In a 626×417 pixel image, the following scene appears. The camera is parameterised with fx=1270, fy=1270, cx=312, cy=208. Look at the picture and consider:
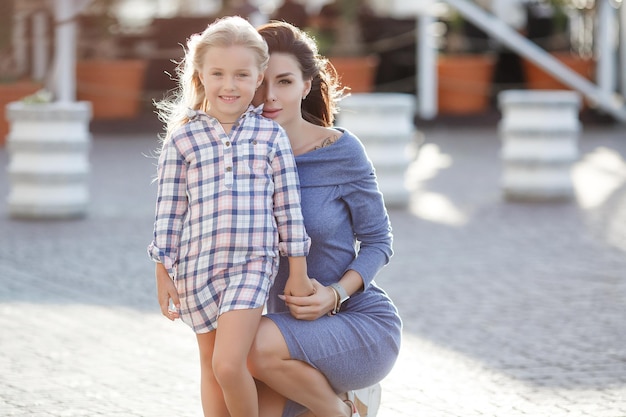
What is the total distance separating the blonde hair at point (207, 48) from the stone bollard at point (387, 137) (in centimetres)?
632

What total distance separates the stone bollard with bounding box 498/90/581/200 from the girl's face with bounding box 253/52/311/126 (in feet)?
22.4

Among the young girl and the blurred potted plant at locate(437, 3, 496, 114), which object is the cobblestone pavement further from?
the blurred potted plant at locate(437, 3, 496, 114)

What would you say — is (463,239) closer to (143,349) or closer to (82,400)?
(143,349)

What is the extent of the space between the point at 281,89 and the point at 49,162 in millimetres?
6046

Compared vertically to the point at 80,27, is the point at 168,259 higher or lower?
higher

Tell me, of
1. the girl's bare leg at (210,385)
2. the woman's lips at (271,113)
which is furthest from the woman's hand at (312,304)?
the woman's lips at (271,113)

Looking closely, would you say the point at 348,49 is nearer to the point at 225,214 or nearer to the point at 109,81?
the point at 109,81

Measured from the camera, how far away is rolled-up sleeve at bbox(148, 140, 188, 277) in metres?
3.71

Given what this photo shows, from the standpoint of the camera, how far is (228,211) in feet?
11.9

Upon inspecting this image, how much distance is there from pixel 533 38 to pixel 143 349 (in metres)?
13.9

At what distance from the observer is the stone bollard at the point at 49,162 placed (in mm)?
9625

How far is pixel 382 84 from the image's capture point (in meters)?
18.4

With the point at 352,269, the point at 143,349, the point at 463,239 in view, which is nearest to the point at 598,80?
the point at 463,239

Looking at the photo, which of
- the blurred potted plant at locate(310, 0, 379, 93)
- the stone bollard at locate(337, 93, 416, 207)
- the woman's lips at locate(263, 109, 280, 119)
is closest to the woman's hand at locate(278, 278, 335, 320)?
the woman's lips at locate(263, 109, 280, 119)
